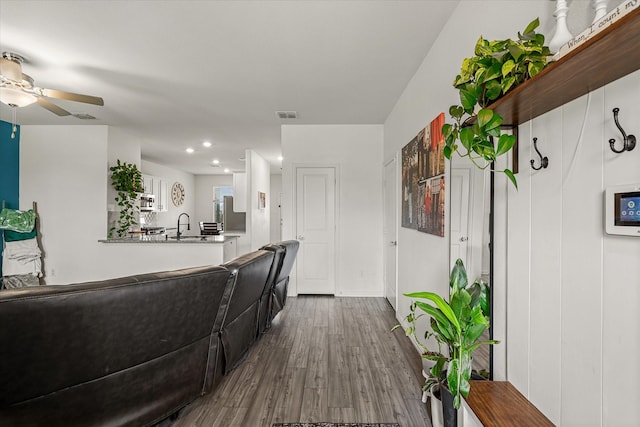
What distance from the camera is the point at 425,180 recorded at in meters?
2.72

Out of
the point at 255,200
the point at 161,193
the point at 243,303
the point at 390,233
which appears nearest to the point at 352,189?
the point at 390,233

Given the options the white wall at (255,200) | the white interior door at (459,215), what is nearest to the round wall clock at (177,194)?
the white wall at (255,200)

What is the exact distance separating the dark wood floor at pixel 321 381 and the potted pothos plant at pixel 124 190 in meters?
3.38

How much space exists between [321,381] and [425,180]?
188cm

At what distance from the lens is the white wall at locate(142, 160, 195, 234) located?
830 centimetres

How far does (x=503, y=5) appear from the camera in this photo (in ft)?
4.92

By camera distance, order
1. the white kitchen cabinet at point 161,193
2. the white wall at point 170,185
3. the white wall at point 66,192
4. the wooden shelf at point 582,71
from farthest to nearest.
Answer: the white wall at point 170,185
the white kitchen cabinet at point 161,193
the white wall at point 66,192
the wooden shelf at point 582,71

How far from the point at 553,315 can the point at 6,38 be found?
4.01 metres

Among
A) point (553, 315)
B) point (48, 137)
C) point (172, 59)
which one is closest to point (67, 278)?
point (48, 137)

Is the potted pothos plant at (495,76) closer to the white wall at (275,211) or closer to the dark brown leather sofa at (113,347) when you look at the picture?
the dark brown leather sofa at (113,347)

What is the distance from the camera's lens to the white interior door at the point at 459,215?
1832 millimetres

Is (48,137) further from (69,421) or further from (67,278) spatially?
(69,421)

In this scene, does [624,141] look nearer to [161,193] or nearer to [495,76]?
[495,76]

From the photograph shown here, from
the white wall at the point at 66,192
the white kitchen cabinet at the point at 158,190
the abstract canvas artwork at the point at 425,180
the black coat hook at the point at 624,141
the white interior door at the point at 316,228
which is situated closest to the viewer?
the black coat hook at the point at 624,141
